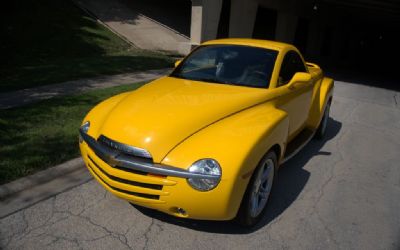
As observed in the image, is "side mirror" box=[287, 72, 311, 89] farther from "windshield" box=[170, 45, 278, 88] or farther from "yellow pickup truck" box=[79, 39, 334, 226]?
"windshield" box=[170, 45, 278, 88]

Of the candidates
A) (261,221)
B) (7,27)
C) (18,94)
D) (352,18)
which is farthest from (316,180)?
(352,18)

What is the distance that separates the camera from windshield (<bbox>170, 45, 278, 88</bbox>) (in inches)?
171

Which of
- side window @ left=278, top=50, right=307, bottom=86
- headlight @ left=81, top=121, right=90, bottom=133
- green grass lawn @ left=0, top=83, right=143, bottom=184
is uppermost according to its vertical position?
side window @ left=278, top=50, right=307, bottom=86

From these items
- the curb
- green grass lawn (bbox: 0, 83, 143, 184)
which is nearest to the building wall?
green grass lawn (bbox: 0, 83, 143, 184)

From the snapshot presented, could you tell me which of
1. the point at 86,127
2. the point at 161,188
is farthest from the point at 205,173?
the point at 86,127

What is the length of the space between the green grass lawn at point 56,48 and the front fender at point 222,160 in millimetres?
6081

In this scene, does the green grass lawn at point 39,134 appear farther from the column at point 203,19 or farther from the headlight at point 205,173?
the column at point 203,19

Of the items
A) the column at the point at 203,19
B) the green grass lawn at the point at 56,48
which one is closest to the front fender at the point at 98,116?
the green grass lawn at the point at 56,48

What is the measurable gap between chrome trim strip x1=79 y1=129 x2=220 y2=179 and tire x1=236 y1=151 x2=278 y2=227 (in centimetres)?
51

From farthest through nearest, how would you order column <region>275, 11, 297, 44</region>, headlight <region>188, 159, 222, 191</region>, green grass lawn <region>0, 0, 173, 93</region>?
column <region>275, 11, 297, 44</region> → green grass lawn <region>0, 0, 173, 93</region> → headlight <region>188, 159, 222, 191</region>

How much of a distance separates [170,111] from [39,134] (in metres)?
2.72

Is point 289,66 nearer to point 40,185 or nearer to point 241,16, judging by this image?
point 40,185

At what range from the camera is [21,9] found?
636 inches

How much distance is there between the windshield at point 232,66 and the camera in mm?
4332
